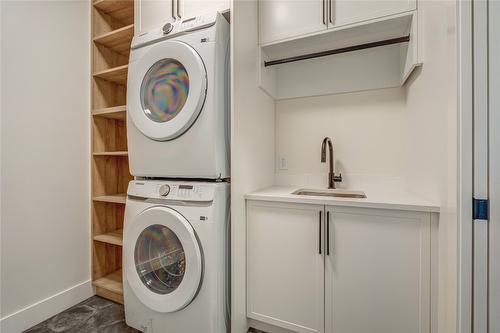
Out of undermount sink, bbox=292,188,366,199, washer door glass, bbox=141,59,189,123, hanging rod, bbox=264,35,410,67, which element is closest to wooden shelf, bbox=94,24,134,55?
Answer: washer door glass, bbox=141,59,189,123

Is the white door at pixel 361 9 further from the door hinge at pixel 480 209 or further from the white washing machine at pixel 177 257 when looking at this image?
the white washing machine at pixel 177 257

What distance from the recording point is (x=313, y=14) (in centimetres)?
147

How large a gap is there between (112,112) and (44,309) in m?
1.45

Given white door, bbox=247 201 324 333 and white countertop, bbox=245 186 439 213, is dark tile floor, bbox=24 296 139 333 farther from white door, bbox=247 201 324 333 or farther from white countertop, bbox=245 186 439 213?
white countertop, bbox=245 186 439 213

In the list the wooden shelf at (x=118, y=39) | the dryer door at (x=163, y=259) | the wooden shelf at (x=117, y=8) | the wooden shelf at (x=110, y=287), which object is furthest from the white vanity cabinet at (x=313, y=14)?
the wooden shelf at (x=110, y=287)

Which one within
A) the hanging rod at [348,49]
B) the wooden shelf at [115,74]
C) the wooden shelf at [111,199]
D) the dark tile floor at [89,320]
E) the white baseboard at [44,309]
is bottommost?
the dark tile floor at [89,320]

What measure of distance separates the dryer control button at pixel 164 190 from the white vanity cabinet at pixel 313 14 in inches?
45.8

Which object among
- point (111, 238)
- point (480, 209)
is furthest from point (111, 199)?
point (480, 209)

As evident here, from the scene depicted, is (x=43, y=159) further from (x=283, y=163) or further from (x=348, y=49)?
(x=348, y=49)

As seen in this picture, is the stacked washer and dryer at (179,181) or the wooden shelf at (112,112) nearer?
the stacked washer and dryer at (179,181)

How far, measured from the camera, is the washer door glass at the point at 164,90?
52.9 inches

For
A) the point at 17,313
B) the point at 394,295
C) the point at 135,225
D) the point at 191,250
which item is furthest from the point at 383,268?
the point at 17,313

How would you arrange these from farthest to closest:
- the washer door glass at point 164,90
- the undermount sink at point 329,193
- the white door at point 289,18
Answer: the undermount sink at point 329,193, the white door at point 289,18, the washer door glass at point 164,90

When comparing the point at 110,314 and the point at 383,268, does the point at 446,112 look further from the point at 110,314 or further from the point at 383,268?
the point at 110,314
